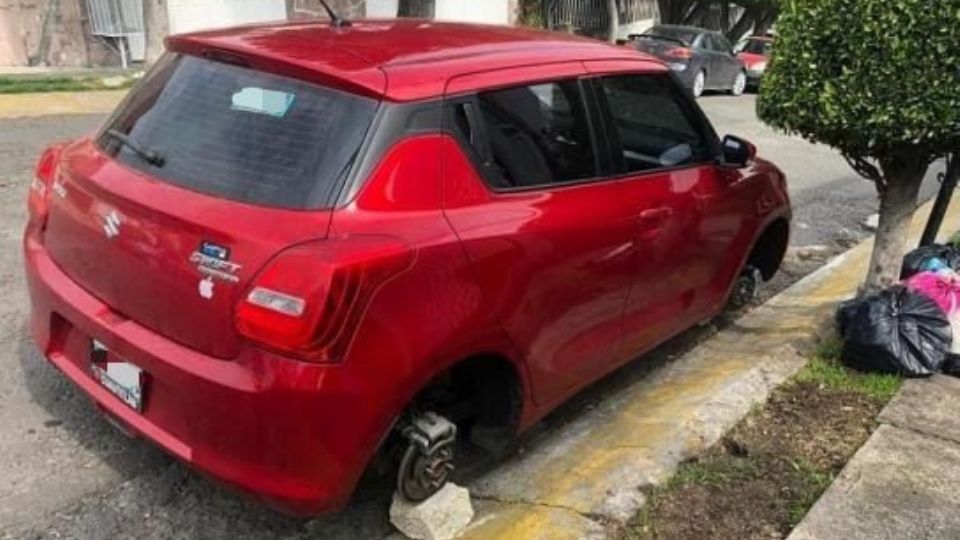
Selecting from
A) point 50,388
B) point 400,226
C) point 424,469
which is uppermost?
point 400,226

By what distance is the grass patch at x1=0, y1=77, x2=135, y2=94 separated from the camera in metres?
11.4

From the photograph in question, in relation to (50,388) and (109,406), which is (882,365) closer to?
(109,406)

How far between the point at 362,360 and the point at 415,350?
19 centimetres

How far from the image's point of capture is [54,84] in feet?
39.3

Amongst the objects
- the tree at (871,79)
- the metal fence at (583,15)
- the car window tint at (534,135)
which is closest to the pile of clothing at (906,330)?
the tree at (871,79)

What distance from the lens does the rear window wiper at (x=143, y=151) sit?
10.0 ft

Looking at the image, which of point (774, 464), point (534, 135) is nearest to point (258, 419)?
point (534, 135)

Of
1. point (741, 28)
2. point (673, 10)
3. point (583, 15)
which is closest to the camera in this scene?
point (583, 15)

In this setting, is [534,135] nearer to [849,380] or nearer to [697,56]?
[849,380]

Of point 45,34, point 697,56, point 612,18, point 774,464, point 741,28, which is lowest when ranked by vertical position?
point 741,28

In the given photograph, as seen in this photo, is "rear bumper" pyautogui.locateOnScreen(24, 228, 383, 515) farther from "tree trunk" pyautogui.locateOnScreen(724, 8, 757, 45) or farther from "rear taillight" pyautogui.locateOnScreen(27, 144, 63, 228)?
"tree trunk" pyautogui.locateOnScreen(724, 8, 757, 45)

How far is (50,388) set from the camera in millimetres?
3961

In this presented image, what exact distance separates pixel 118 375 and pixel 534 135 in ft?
5.31

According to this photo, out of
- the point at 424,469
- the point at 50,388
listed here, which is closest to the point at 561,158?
the point at 424,469
